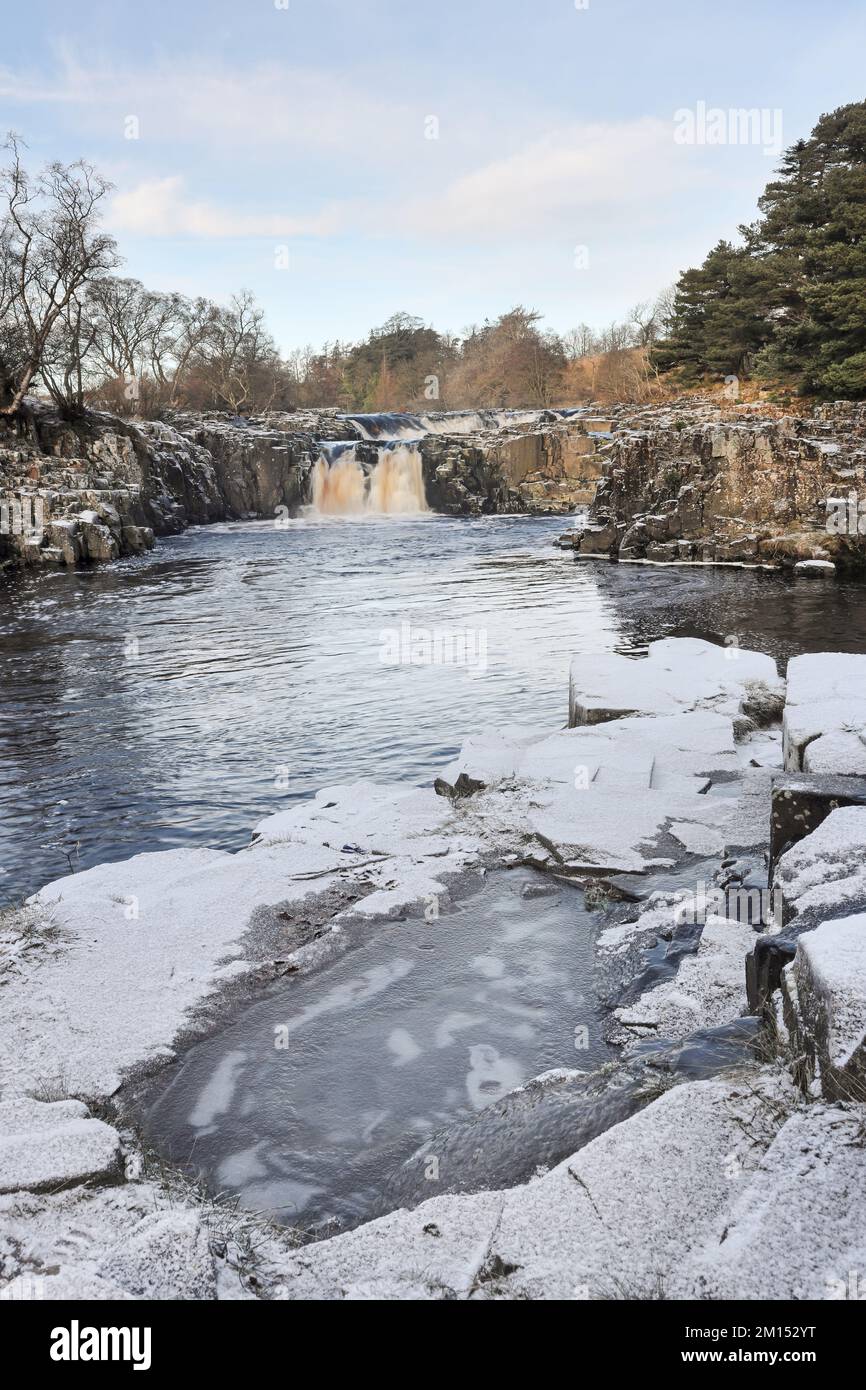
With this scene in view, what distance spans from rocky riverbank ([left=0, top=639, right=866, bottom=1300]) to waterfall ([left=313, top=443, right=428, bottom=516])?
34980mm

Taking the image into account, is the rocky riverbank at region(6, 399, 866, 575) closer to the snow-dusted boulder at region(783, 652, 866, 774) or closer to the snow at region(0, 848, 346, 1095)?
the snow-dusted boulder at region(783, 652, 866, 774)

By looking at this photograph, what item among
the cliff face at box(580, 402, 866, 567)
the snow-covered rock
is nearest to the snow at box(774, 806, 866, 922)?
the snow-covered rock

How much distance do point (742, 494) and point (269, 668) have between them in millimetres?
15349

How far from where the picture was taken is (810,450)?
895 inches

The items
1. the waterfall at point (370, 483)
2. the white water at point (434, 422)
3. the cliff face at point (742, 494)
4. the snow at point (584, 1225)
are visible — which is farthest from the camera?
the white water at point (434, 422)

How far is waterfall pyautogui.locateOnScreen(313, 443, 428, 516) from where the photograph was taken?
136 feet

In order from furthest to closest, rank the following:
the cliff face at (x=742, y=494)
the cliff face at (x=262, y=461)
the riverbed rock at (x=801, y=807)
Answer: the cliff face at (x=262, y=461) → the cliff face at (x=742, y=494) → the riverbed rock at (x=801, y=807)

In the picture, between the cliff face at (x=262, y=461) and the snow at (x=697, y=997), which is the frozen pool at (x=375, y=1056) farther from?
the cliff face at (x=262, y=461)

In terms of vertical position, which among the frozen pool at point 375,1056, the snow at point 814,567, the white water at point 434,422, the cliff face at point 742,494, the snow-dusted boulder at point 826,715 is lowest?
the frozen pool at point 375,1056

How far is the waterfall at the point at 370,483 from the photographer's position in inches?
1631

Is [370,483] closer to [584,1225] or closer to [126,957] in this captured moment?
[126,957]

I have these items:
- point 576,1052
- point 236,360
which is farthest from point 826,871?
point 236,360

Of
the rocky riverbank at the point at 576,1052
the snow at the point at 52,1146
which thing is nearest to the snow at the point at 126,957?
the rocky riverbank at the point at 576,1052

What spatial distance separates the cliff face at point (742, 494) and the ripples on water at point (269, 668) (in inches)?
65.1
